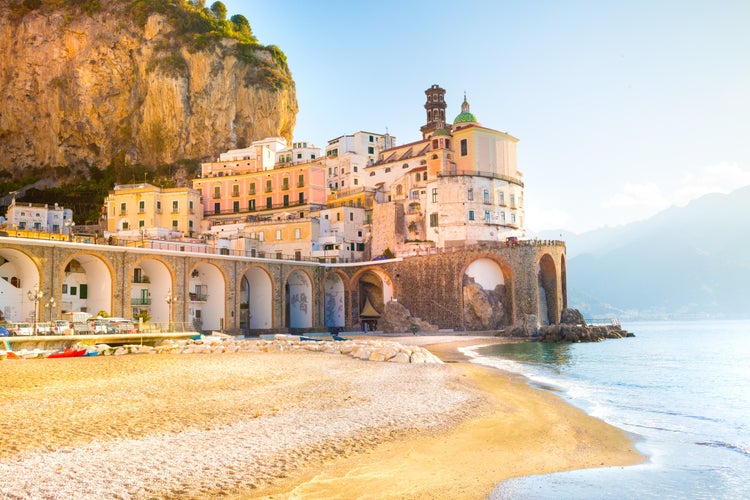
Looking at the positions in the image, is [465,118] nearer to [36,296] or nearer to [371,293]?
[371,293]

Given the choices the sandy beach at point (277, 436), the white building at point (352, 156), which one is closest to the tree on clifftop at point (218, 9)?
the white building at point (352, 156)

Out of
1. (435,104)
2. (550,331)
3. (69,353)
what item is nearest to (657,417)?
(69,353)

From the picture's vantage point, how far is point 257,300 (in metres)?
55.8

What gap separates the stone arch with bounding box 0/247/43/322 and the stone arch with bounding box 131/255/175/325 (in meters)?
7.99

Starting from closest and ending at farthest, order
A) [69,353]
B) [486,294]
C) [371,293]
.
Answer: [69,353], [486,294], [371,293]

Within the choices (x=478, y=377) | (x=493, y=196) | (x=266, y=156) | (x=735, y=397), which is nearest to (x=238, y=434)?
(x=478, y=377)

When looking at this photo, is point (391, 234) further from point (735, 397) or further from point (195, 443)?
point (195, 443)

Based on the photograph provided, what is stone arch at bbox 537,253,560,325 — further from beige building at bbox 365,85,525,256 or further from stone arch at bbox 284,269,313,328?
stone arch at bbox 284,269,313,328

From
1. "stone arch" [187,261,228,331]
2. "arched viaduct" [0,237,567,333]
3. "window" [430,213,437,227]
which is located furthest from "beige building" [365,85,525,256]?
"stone arch" [187,261,228,331]

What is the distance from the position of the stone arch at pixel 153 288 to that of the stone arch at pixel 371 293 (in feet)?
69.4

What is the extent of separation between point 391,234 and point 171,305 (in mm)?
27198

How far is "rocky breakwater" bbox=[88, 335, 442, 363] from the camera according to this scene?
28.8 metres

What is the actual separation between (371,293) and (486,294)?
46.8 feet

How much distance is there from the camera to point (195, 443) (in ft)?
34.5
